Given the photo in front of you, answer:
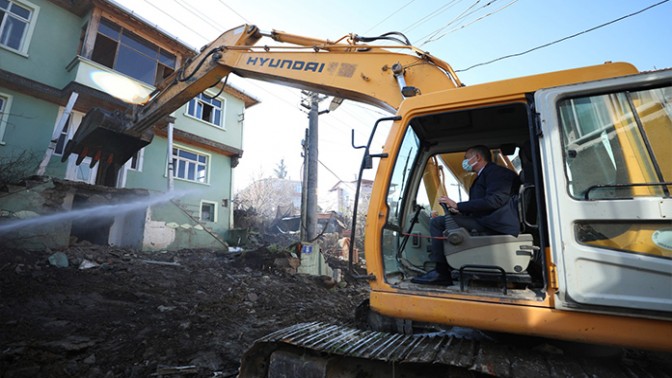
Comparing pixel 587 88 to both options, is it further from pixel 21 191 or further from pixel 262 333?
pixel 21 191

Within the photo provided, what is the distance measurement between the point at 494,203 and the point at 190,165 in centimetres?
1440

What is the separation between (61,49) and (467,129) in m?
13.8

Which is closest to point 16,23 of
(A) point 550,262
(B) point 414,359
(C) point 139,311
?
(C) point 139,311

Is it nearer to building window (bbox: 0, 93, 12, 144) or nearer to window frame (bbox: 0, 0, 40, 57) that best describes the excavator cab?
building window (bbox: 0, 93, 12, 144)

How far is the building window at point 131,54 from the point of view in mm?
11664

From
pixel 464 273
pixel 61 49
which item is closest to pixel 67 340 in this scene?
pixel 464 273

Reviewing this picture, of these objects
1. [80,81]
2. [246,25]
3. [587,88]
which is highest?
[80,81]

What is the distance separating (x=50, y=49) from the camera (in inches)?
423

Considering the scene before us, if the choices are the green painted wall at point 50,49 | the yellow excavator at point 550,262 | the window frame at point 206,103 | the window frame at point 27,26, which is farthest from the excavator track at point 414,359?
the window frame at point 206,103

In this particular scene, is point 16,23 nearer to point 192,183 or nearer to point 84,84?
point 84,84

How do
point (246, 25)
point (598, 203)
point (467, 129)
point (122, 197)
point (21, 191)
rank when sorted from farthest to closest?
point (122, 197) < point (21, 191) < point (246, 25) < point (467, 129) < point (598, 203)

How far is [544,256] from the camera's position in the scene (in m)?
2.12

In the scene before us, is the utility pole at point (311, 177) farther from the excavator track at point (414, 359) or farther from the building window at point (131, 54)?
the excavator track at point (414, 359)

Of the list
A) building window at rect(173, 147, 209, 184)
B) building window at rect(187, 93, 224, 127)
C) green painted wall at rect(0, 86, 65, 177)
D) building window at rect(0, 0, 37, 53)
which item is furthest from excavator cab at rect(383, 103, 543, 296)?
building window at rect(187, 93, 224, 127)
